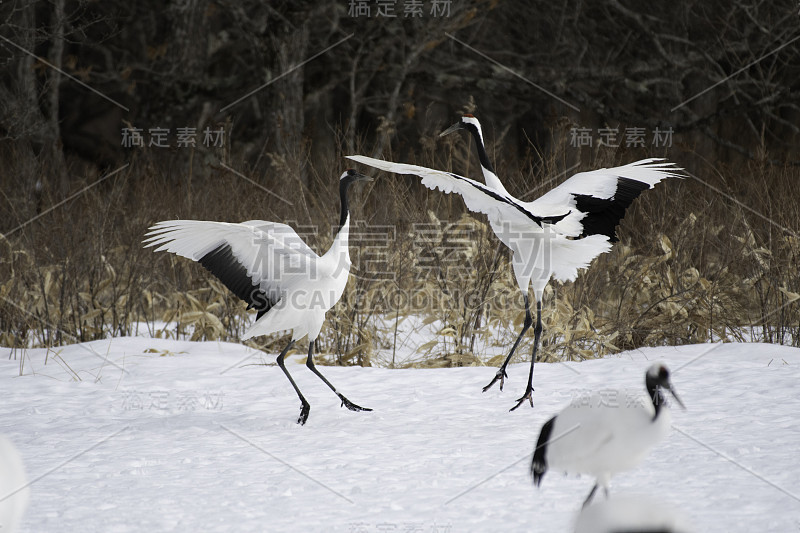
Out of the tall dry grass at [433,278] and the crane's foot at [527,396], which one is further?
the tall dry grass at [433,278]

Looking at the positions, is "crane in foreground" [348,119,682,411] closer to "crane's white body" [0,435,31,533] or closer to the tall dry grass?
the tall dry grass

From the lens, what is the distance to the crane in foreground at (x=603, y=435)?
2.80 metres

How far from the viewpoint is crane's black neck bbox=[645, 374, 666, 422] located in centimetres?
286

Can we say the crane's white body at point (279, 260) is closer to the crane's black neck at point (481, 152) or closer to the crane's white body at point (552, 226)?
the crane's white body at point (552, 226)

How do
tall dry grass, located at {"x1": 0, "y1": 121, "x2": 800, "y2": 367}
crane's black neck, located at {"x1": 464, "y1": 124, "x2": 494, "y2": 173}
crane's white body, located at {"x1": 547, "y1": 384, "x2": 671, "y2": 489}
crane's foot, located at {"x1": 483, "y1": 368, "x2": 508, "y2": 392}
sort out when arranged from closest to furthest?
crane's white body, located at {"x1": 547, "y1": 384, "x2": 671, "y2": 489} → crane's foot, located at {"x1": 483, "y1": 368, "x2": 508, "y2": 392} → crane's black neck, located at {"x1": 464, "y1": 124, "x2": 494, "y2": 173} → tall dry grass, located at {"x1": 0, "y1": 121, "x2": 800, "y2": 367}

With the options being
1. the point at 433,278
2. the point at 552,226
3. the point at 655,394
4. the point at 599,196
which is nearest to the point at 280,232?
the point at 552,226

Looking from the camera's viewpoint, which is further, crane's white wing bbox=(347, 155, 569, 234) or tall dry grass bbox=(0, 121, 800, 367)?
tall dry grass bbox=(0, 121, 800, 367)

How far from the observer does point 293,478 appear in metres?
3.40

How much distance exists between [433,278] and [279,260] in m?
1.85

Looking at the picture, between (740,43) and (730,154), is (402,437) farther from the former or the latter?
(730,154)

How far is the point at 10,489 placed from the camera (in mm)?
2146

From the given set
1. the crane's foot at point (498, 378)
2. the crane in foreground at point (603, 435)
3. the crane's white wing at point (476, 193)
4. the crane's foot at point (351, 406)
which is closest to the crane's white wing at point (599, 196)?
the crane's white wing at point (476, 193)

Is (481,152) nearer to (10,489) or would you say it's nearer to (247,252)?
(247,252)

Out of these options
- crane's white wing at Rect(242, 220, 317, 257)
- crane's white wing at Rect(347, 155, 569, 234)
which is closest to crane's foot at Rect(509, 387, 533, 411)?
crane's white wing at Rect(347, 155, 569, 234)
